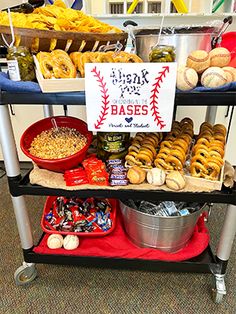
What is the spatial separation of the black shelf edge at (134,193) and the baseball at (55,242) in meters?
0.26

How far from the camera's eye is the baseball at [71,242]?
1.07 meters

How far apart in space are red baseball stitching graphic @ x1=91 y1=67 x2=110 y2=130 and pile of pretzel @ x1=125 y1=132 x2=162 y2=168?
0.19 metres

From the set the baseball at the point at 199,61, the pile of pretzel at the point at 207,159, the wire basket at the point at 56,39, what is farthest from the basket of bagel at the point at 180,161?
the wire basket at the point at 56,39

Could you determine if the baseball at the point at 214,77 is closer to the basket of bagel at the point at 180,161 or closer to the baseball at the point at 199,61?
the baseball at the point at 199,61

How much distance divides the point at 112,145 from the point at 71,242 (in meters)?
0.44

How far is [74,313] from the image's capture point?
3.33 feet

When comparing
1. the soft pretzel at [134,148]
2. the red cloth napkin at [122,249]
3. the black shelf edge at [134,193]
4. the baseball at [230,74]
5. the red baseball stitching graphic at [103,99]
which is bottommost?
the red cloth napkin at [122,249]

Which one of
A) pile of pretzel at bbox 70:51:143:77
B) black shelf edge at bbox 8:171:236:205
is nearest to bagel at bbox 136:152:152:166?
black shelf edge at bbox 8:171:236:205

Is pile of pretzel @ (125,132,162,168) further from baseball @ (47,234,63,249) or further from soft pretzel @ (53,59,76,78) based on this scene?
baseball @ (47,234,63,249)

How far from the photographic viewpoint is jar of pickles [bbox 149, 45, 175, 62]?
2.49 feet

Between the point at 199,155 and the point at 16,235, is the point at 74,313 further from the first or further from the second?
the point at 199,155

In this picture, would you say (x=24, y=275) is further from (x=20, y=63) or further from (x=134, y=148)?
(x=20, y=63)

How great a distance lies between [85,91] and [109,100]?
73 millimetres

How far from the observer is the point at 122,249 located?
106 cm
